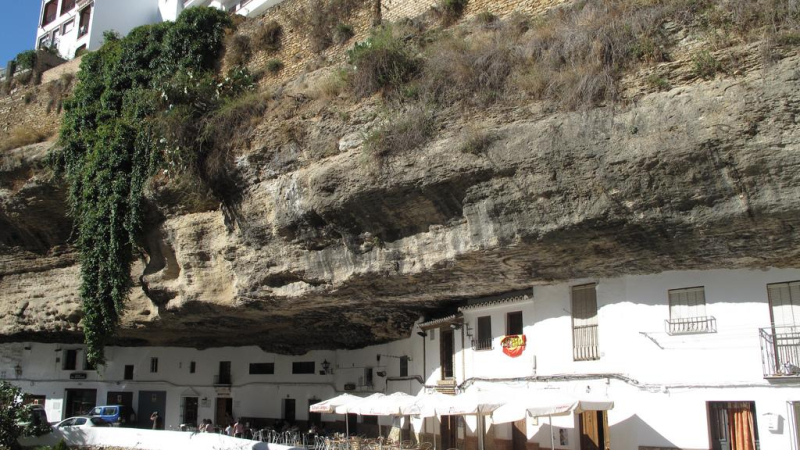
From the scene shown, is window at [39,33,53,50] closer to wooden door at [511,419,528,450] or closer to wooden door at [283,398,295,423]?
wooden door at [283,398,295,423]

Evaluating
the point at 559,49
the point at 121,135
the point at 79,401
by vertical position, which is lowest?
the point at 79,401

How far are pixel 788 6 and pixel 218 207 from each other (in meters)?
12.3

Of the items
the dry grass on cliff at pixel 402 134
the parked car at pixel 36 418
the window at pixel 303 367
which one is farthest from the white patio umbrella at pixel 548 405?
the window at pixel 303 367

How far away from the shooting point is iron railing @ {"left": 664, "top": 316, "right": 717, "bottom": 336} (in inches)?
480

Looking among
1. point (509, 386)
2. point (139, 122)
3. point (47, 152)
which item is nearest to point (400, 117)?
point (509, 386)

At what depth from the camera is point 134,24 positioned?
36.6 m

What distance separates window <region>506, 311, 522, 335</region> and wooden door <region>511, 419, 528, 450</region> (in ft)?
6.54

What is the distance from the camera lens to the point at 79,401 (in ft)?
100

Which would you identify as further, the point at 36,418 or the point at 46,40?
the point at 46,40

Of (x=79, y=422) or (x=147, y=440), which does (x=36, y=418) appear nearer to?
(x=79, y=422)

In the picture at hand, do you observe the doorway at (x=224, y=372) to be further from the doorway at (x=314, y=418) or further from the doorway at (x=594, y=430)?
the doorway at (x=594, y=430)

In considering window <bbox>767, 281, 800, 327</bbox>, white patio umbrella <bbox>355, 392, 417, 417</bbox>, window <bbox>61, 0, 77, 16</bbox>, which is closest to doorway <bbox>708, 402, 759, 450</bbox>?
window <bbox>767, 281, 800, 327</bbox>

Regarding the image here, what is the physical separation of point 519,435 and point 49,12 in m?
39.2

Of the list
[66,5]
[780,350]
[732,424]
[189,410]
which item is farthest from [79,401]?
[780,350]
